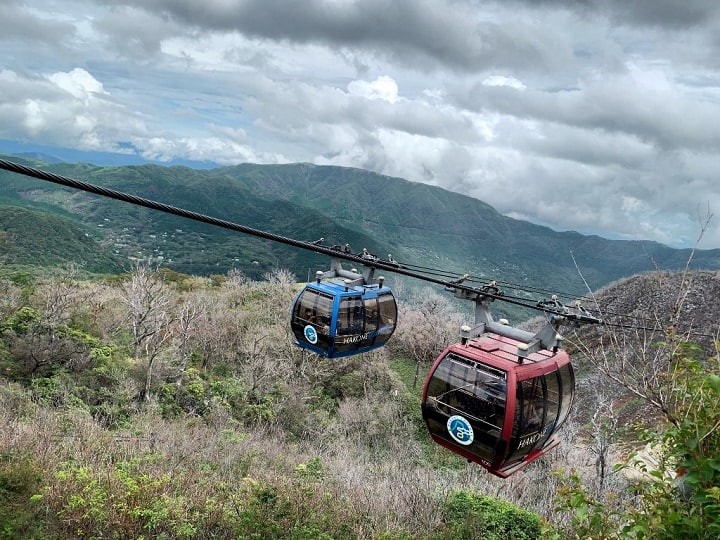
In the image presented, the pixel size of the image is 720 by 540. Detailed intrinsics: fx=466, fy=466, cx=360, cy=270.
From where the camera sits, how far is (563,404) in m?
8.08

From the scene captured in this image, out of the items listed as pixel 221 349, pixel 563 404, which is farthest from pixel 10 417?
pixel 221 349

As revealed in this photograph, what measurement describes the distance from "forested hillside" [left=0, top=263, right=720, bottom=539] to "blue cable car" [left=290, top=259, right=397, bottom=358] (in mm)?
3838

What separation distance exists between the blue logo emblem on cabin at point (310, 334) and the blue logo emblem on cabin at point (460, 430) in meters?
4.49

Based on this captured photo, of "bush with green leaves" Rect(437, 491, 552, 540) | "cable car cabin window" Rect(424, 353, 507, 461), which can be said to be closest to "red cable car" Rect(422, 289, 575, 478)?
"cable car cabin window" Rect(424, 353, 507, 461)

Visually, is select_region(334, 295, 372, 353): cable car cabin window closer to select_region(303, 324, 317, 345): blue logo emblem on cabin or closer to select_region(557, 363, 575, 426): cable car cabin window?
select_region(303, 324, 317, 345): blue logo emblem on cabin

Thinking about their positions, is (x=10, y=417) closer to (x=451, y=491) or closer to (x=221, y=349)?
(x=451, y=491)

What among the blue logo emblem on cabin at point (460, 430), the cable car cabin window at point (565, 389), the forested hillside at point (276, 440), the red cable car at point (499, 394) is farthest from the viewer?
the cable car cabin window at point (565, 389)

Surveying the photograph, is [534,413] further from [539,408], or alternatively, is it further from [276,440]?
[276,440]

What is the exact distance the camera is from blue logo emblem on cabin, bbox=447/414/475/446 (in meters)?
7.41

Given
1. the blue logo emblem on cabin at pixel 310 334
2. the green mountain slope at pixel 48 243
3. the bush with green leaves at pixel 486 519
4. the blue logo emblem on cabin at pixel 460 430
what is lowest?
the green mountain slope at pixel 48 243

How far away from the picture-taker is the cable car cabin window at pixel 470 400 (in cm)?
712

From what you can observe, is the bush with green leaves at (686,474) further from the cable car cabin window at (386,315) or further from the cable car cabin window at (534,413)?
the cable car cabin window at (386,315)

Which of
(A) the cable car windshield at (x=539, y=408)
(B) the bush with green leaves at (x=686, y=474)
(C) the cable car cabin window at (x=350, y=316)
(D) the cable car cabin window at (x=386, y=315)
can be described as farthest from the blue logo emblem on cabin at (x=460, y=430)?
(D) the cable car cabin window at (x=386, y=315)

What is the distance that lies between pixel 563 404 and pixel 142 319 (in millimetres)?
24597
